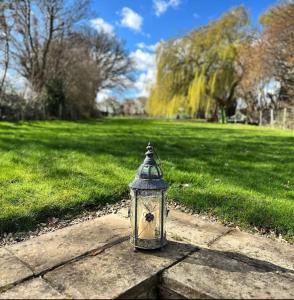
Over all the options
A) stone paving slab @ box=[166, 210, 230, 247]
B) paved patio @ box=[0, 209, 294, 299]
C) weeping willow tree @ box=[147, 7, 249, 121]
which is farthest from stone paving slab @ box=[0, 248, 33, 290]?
weeping willow tree @ box=[147, 7, 249, 121]

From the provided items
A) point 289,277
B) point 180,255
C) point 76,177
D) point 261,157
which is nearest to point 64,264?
point 180,255

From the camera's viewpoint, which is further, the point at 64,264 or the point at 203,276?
the point at 64,264

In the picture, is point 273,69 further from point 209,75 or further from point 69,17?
point 69,17

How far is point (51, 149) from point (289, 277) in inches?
189

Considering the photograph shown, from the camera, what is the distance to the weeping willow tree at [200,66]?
22.9 m

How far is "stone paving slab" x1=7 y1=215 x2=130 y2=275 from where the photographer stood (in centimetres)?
220

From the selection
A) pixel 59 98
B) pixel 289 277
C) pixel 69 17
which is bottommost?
pixel 289 277

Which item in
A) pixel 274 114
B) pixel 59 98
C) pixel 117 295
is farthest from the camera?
pixel 274 114

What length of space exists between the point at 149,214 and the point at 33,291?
85 cm

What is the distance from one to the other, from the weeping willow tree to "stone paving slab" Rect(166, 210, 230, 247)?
2003cm

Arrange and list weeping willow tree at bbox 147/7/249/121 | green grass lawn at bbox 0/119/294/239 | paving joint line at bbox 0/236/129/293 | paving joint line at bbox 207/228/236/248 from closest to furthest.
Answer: paving joint line at bbox 0/236/129/293, paving joint line at bbox 207/228/236/248, green grass lawn at bbox 0/119/294/239, weeping willow tree at bbox 147/7/249/121

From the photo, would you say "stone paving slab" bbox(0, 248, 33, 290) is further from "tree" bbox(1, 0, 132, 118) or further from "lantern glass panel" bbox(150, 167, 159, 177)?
"tree" bbox(1, 0, 132, 118)

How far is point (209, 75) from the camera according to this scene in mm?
23312

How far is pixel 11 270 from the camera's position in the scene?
208cm
